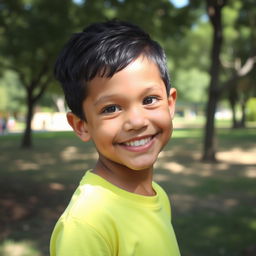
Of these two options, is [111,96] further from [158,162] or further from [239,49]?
[239,49]

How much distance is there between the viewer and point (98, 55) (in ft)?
4.25

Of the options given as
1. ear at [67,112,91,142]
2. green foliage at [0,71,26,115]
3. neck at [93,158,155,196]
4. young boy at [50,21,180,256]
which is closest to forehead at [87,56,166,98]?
young boy at [50,21,180,256]

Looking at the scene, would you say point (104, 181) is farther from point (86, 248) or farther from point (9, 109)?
point (9, 109)

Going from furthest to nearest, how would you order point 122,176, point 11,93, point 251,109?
point 11,93 → point 251,109 → point 122,176

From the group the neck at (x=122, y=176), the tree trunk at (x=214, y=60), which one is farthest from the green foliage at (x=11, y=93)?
the neck at (x=122, y=176)

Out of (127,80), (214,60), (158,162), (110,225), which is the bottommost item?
(158,162)

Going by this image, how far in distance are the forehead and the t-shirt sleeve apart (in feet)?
1.38

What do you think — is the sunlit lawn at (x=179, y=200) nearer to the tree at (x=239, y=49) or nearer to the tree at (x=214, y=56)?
the tree at (x=214, y=56)

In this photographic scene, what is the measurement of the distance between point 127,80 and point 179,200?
6.13m

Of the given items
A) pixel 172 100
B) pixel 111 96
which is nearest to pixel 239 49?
pixel 172 100

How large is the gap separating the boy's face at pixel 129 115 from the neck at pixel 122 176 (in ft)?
0.09

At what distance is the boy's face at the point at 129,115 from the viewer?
1.28 m

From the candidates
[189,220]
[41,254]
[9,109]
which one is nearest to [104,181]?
[41,254]

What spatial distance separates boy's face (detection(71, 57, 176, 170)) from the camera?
1.28m
